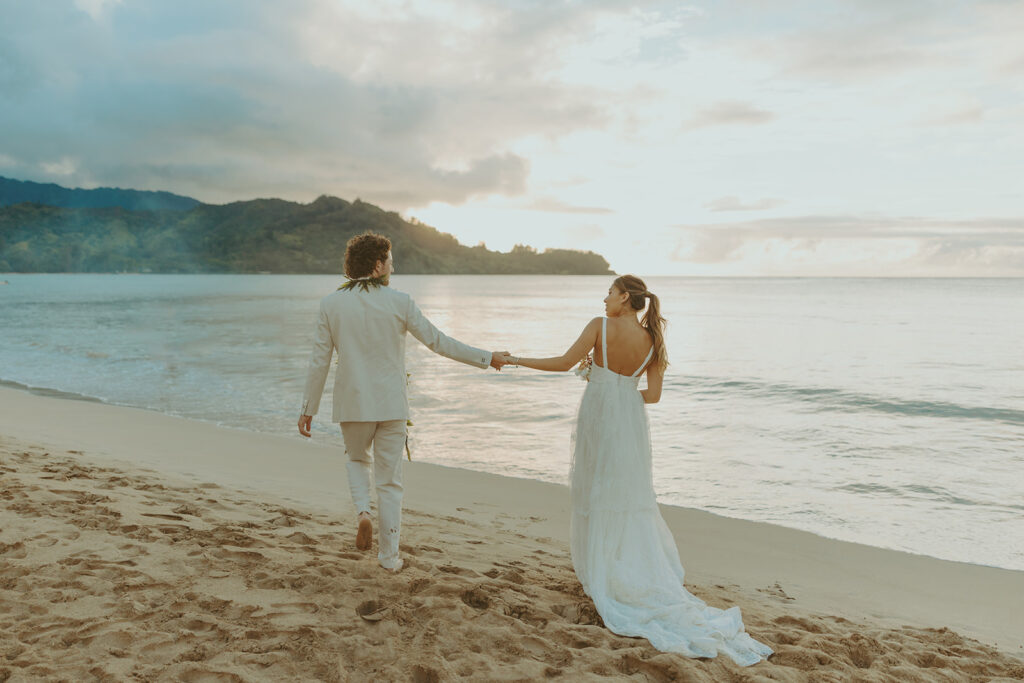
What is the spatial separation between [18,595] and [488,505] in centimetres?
491

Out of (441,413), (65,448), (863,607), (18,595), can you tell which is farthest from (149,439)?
(863,607)

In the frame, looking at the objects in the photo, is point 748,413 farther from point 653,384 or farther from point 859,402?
point 653,384

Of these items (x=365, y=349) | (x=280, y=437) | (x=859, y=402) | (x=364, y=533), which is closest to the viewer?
(x=365, y=349)

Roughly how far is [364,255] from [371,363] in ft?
2.46

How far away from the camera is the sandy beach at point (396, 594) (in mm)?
3789

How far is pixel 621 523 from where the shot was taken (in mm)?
4605

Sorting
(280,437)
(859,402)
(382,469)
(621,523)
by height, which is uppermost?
(382,469)

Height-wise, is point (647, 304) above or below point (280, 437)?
above

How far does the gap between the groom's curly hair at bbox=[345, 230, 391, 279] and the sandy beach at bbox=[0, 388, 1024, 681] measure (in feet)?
7.06

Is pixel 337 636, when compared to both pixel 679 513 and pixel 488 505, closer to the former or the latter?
pixel 488 505

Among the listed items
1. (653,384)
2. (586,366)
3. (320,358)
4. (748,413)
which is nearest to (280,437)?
(320,358)

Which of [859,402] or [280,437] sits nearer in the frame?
[280,437]

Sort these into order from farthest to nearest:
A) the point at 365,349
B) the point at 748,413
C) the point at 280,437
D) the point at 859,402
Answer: the point at 859,402 < the point at 748,413 < the point at 280,437 < the point at 365,349

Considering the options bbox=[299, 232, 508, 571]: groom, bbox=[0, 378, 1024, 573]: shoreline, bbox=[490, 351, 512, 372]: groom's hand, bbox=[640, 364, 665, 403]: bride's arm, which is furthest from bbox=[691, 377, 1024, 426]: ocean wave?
bbox=[299, 232, 508, 571]: groom
